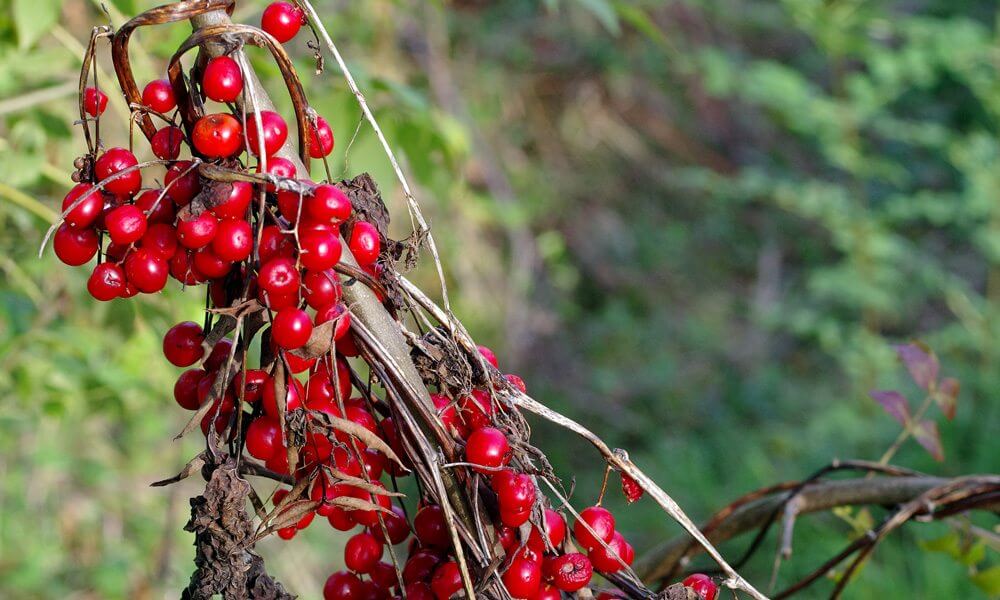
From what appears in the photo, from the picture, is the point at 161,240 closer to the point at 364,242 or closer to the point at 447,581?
the point at 364,242

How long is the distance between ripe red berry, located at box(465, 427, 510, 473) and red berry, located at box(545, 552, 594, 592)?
0.07 meters

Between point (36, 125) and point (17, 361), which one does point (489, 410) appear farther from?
point (17, 361)

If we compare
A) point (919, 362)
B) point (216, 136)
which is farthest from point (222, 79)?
point (919, 362)

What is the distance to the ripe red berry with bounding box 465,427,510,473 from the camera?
0.51m

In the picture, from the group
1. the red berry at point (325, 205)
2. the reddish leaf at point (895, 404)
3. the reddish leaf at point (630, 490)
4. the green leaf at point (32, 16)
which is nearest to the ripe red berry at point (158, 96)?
the red berry at point (325, 205)

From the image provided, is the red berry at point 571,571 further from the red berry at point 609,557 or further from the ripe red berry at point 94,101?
the ripe red berry at point 94,101

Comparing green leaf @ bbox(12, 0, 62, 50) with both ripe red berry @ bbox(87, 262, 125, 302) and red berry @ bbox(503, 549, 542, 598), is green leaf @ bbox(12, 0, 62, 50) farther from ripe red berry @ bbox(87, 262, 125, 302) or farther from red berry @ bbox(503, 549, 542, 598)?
red berry @ bbox(503, 549, 542, 598)

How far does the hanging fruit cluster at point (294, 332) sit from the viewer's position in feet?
1.59

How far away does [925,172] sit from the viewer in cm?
496

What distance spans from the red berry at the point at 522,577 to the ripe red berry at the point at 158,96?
0.32m

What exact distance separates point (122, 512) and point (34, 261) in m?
1.39

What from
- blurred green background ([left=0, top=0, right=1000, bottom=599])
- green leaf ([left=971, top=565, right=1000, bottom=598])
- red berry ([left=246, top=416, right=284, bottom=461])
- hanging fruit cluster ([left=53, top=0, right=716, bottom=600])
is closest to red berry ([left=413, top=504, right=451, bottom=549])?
hanging fruit cluster ([left=53, top=0, right=716, bottom=600])

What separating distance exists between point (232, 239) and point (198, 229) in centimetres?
2

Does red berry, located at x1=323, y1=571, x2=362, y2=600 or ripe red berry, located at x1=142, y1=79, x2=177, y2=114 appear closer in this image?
ripe red berry, located at x1=142, y1=79, x2=177, y2=114
